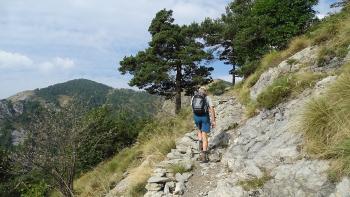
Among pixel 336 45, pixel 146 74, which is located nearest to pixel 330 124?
pixel 336 45

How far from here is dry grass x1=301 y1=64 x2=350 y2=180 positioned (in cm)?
675

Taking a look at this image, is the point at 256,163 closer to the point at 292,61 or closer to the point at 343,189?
the point at 343,189

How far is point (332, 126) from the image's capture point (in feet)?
24.9

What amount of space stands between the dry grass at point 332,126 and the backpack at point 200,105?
290 centimetres

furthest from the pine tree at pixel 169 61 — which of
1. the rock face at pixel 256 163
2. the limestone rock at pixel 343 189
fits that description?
the limestone rock at pixel 343 189

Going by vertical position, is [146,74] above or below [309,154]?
above

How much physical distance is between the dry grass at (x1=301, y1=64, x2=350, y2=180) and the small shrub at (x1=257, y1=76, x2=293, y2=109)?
8.63 feet

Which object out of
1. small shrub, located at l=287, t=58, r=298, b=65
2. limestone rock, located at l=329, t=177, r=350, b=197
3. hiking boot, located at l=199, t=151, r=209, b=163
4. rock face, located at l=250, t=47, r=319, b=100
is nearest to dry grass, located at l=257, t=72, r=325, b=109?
rock face, located at l=250, t=47, r=319, b=100

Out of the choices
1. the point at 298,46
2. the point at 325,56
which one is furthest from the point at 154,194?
the point at 298,46

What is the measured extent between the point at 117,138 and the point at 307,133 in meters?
36.2

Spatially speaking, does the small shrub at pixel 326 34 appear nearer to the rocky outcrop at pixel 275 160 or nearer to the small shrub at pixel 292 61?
the small shrub at pixel 292 61

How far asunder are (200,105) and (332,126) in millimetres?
3760

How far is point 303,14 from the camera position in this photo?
2162 cm

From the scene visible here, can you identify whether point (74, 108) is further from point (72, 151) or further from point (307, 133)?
point (307, 133)
